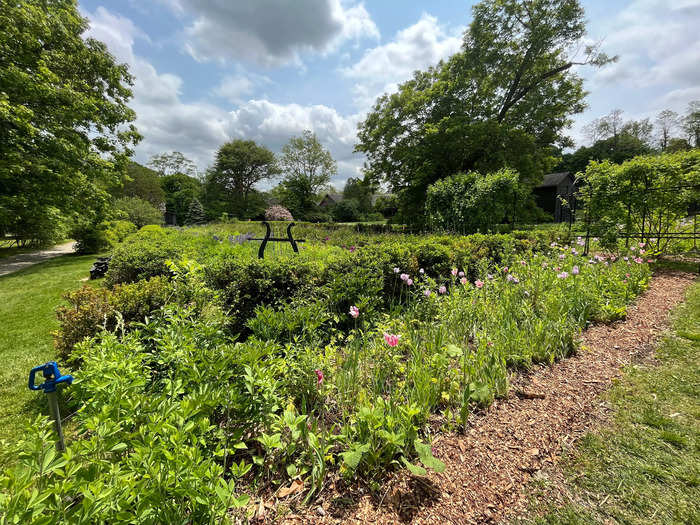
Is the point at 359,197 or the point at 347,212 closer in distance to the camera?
the point at 347,212

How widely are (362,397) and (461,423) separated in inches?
27.6

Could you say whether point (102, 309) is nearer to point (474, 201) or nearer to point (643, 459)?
point (643, 459)

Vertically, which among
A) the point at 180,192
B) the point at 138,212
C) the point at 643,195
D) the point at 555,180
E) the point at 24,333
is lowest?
the point at 24,333

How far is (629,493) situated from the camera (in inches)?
55.6

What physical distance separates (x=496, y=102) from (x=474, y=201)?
926 centimetres

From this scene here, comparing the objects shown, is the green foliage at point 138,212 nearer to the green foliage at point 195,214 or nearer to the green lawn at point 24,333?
the green foliage at point 195,214

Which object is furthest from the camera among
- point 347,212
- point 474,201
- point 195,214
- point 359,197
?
point 359,197

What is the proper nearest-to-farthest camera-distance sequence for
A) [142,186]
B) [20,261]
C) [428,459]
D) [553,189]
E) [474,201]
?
[428,459] → [474,201] → [20,261] → [553,189] → [142,186]

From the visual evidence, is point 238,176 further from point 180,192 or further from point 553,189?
point 553,189

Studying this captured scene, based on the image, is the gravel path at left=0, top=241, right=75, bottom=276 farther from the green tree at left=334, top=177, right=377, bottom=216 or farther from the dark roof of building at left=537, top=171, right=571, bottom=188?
the dark roof of building at left=537, top=171, right=571, bottom=188

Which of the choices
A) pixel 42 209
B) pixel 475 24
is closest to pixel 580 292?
pixel 42 209

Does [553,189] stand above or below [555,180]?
below

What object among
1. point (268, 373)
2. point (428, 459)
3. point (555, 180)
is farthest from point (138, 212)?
point (555, 180)

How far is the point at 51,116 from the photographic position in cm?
1018
